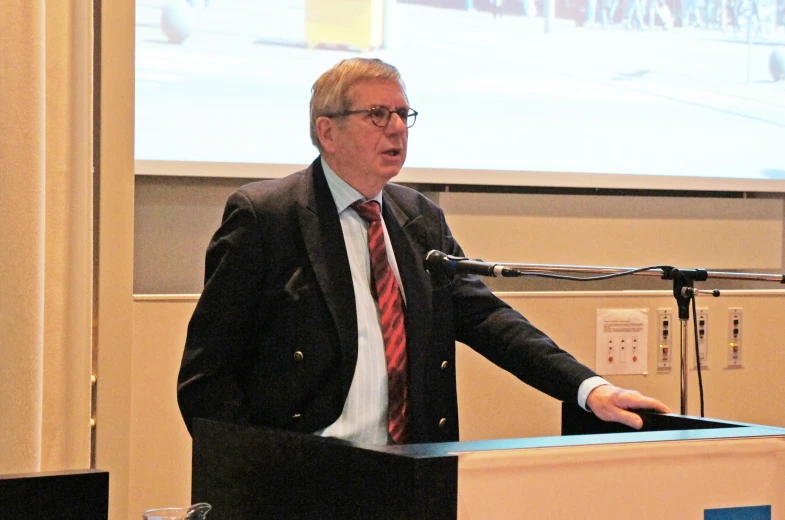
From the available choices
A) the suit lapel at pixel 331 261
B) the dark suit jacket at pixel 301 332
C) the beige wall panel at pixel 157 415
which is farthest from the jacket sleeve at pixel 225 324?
the beige wall panel at pixel 157 415

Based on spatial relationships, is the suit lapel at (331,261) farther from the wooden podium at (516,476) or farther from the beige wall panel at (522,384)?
the beige wall panel at (522,384)

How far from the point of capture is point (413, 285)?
2.25 meters

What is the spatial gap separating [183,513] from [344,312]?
79 centimetres

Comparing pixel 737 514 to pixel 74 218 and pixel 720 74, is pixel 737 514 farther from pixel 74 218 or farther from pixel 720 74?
pixel 720 74

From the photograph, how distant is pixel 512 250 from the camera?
3.40 metres

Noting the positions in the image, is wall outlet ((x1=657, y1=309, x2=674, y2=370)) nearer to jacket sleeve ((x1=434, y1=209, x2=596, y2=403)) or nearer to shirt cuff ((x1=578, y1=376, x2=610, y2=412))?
jacket sleeve ((x1=434, y1=209, x2=596, y2=403))

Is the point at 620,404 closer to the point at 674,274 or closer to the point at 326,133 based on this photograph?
the point at 674,274

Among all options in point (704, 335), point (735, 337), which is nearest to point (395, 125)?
point (704, 335)

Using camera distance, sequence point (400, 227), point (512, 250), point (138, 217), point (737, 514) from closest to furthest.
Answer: point (737, 514) < point (400, 227) < point (138, 217) < point (512, 250)

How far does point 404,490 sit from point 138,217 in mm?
2023

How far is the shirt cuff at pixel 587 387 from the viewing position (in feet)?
6.40

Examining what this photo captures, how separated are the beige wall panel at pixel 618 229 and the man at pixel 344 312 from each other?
101cm

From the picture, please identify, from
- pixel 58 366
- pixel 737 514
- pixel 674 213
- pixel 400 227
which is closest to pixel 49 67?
pixel 58 366

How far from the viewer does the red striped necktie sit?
215 cm
